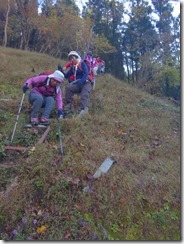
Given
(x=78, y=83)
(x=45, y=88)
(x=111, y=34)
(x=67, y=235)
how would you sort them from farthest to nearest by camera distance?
(x=111, y=34)
(x=78, y=83)
(x=45, y=88)
(x=67, y=235)

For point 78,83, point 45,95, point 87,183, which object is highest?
point 78,83

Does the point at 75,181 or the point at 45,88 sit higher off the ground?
the point at 45,88

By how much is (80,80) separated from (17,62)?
21.1ft

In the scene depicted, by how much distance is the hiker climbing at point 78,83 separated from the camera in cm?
643

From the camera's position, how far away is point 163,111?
9.01 metres

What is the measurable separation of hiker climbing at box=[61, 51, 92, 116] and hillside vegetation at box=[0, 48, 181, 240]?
0.43 m

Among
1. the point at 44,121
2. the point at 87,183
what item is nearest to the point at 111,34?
the point at 44,121

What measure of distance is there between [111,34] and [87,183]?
20523mm

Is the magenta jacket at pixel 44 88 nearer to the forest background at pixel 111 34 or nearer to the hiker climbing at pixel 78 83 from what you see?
the hiker climbing at pixel 78 83

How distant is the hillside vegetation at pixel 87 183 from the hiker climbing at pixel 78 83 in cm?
43

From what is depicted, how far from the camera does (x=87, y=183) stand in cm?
407

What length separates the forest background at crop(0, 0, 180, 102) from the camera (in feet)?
57.8

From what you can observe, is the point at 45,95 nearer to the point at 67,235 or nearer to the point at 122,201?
the point at 122,201

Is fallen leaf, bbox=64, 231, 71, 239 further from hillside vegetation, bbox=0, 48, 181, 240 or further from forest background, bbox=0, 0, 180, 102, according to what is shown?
forest background, bbox=0, 0, 180, 102
